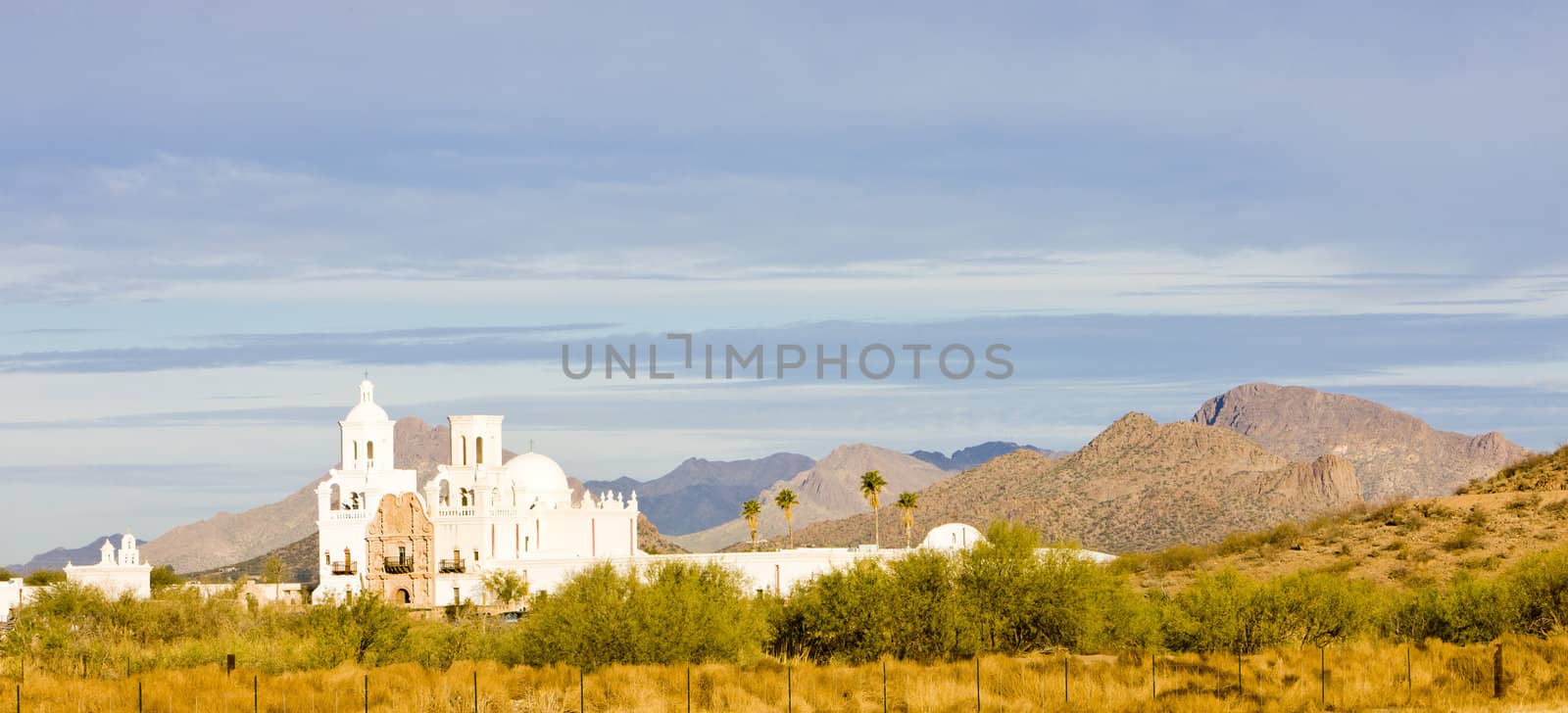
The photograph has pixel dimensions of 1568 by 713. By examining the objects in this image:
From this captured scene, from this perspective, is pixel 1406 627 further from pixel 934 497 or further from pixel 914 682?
pixel 934 497

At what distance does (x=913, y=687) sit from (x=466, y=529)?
2233 inches

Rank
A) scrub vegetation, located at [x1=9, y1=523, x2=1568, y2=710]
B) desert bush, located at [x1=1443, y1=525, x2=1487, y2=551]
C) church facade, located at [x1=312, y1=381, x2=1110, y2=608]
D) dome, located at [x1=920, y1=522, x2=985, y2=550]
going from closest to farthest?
scrub vegetation, located at [x1=9, y1=523, x2=1568, y2=710] < desert bush, located at [x1=1443, y1=525, x2=1487, y2=551] < church facade, located at [x1=312, y1=381, x2=1110, y2=608] < dome, located at [x1=920, y1=522, x2=985, y2=550]

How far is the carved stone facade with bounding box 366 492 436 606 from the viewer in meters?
88.0

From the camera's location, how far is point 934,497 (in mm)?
167625

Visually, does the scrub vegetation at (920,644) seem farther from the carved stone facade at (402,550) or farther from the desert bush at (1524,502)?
the carved stone facade at (402,550)

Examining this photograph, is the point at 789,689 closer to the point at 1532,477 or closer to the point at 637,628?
the point at 637,628

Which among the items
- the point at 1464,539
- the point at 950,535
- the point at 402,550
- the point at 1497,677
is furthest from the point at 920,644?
the point at 402,550

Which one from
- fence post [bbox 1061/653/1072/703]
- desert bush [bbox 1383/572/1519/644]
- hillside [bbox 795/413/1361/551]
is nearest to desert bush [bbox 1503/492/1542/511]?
desert bush [bbox 1383/572/1519/644]

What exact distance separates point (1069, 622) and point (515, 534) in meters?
49.6

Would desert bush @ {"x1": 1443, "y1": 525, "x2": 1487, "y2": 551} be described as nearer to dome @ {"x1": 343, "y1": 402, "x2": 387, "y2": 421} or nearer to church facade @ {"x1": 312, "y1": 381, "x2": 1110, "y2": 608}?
church facade @ {"x1": 312, "y1": 381, "x2": 1110, "y2": 608}

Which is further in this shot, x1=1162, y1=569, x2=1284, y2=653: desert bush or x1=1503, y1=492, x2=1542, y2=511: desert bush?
x1=1503, y1=492, x2=1542, y2=511: desert bush

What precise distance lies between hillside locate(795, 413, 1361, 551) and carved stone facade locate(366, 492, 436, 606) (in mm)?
61024

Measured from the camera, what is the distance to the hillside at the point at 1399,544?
72.2 meters

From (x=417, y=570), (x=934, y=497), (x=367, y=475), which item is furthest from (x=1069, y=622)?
(x=934, y=497)
